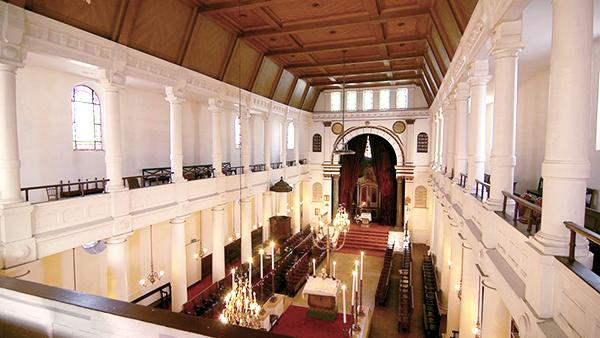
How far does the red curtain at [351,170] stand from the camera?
2122 cm

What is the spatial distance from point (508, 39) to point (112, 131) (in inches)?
315

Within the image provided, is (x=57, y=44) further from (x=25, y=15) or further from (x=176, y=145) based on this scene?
(x=176, y=145)

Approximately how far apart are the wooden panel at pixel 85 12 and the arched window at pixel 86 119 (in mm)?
3487

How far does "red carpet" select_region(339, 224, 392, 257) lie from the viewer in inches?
699

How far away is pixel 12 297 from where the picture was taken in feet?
5.98

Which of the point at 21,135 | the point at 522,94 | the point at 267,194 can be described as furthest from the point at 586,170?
the point at 267,194

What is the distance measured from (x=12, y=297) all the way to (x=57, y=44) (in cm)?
624

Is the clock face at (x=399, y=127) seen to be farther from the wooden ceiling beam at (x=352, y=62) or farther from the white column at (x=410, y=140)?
the wooden ceiling beam at (x=352, y=62)

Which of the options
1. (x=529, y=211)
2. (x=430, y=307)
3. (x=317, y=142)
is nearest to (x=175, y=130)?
(x=529, y=211)

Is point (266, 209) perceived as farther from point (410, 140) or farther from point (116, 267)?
point (410, 140)

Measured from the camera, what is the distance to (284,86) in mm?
16203

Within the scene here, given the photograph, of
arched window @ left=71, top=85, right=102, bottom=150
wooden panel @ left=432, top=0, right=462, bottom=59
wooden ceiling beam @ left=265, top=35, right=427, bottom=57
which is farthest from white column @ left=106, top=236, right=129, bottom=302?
wooden panel @ left=432, top=0, right=462, bottom=59

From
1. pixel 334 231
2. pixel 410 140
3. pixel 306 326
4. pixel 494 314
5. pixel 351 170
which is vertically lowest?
pixel 306 326

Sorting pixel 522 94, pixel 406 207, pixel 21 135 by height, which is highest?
pixel 522 94
